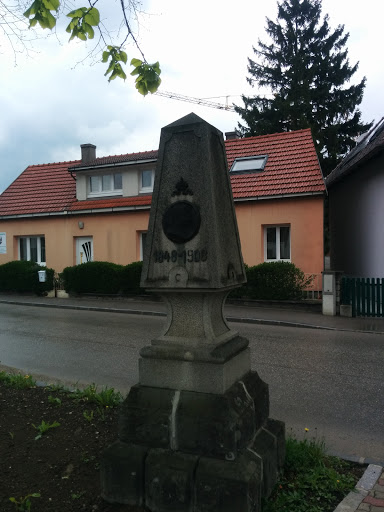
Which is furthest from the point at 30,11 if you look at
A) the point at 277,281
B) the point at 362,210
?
the point at 362,210

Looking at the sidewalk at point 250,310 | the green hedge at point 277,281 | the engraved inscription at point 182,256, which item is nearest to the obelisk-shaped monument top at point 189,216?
the engraved inscription at point 182,256

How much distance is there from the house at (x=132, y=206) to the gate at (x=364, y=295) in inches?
68.9

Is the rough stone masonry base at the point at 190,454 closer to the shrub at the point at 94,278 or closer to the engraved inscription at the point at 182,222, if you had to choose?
the engraved inscription at the point at 182,222

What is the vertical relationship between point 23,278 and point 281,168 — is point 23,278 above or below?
below

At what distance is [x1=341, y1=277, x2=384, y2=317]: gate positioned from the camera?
11.8 metres

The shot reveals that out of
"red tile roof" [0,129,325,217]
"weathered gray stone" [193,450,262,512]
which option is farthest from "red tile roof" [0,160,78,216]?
"weathered gray stone" [193,450,262,512]

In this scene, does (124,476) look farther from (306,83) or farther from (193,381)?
(306,83)

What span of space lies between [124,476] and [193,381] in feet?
2.56

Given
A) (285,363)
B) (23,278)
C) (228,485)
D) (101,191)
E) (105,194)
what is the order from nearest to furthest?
(228,485)
(285,363)
(23,278)
(105,194)
(101,191)

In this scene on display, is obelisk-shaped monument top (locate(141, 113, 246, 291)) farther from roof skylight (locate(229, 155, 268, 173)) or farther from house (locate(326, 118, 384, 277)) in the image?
roof skylight (locate(229, 155, 268, 173))

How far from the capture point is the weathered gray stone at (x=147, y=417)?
296cm

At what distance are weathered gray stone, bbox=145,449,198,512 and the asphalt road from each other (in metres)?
1.64

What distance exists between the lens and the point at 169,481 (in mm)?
2814

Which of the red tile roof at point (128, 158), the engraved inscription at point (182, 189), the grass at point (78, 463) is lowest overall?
the grass at point (78, 463)
